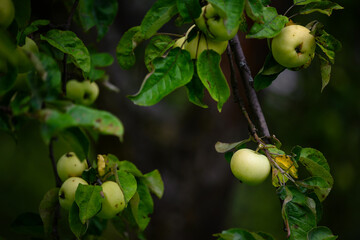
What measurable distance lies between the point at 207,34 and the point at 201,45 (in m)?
0.04

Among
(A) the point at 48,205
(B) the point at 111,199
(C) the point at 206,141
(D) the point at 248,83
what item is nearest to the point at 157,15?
(D) the point at 248,83

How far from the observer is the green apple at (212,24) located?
25.0 inches

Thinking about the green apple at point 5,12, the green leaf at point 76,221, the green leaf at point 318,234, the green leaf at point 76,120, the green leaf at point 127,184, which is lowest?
the green leaf at point 76,221

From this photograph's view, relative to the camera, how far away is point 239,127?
2.07 metres

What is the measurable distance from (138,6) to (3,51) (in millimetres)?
1687

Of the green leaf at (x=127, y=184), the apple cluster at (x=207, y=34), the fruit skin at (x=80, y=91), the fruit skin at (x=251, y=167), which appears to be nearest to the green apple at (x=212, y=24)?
the apple cluster at (x=207, y=34)

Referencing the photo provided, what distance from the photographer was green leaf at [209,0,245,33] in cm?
58

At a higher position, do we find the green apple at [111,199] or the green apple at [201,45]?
the green apple at [201,45]

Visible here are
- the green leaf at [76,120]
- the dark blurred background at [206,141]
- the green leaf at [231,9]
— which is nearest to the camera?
the green leaf at [76,120]

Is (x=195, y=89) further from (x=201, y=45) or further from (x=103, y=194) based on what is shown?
(x=103, y=194)

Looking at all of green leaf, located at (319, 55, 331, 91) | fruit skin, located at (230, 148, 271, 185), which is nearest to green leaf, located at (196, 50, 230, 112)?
fruit skin, located at (230, 148, 271, 185)

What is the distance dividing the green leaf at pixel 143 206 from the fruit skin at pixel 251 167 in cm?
26

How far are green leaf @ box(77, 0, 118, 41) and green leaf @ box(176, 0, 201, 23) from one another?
0.41 meters

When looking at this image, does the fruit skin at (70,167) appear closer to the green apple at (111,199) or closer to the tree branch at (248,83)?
the green apple at (111,199)
